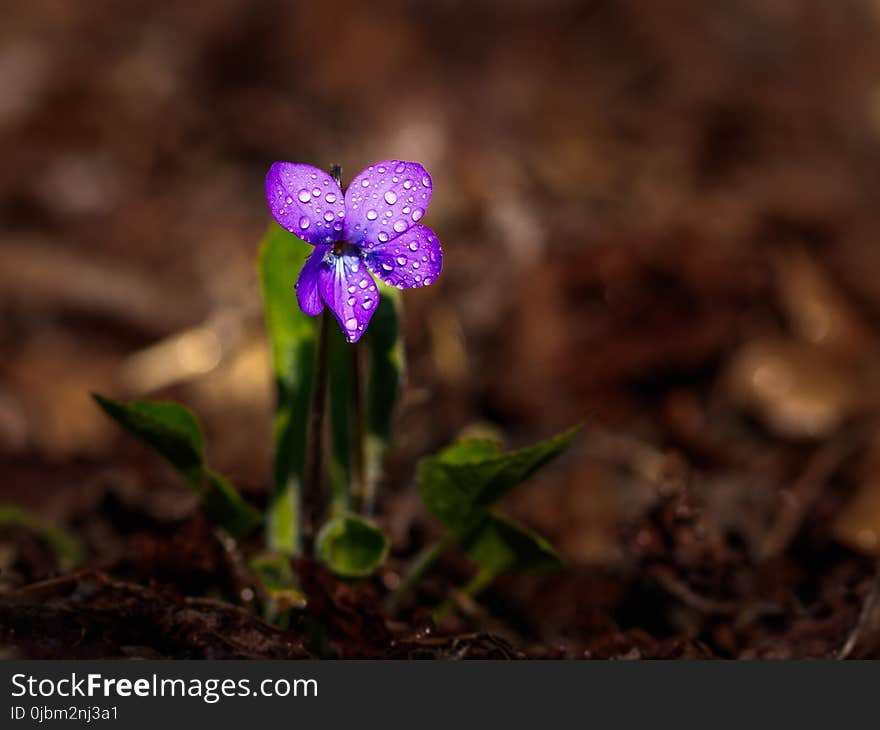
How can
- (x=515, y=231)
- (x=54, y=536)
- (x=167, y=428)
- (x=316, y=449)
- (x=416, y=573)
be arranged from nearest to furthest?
(x=167, y=428), (x=316, y=449), (x=416, y=573), (x=54, y=536), (x=515, y=231)

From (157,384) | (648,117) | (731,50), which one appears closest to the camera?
(157,384)

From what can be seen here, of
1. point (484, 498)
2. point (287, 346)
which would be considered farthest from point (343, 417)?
point (484, 498)

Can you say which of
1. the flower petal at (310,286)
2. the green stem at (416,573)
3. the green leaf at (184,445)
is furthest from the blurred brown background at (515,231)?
the flower petal at (310,286)

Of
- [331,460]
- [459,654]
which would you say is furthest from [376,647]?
[331,460]

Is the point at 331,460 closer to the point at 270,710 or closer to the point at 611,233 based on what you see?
the point at 270,710

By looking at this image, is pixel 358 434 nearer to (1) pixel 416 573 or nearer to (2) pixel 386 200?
(1) pixel 416 573

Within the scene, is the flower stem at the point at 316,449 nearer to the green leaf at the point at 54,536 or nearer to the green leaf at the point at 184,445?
the green leaf at the point at 184,445
